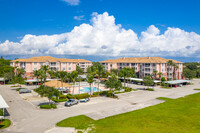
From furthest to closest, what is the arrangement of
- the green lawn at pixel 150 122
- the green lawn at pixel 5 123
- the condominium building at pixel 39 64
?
1. the condominium building at pixel 39 64
2. the green lawn at pixel 5 123
3. the green lawn at pixel 150 122

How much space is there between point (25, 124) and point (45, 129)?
472 cm

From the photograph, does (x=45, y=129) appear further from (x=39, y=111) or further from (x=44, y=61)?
(x=44, y=61)

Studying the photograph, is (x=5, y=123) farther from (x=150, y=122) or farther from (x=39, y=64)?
(x=39, y=64)

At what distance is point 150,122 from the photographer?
27.2 meters

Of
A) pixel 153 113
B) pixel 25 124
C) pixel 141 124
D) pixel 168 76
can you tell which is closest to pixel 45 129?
pixel 25 124

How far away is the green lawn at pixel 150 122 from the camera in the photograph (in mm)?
23953

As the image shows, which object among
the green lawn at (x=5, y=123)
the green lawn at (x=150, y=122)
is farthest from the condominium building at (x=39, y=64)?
the green lawn at (x=150, y=122)

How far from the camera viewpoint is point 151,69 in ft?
283

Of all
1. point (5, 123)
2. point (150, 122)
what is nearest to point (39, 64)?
point (5, 123)

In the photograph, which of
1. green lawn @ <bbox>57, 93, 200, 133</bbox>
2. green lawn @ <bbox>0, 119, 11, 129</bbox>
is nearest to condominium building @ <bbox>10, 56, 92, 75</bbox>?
green lawn @ <bbox>0, 119, 11, 129</bbox>

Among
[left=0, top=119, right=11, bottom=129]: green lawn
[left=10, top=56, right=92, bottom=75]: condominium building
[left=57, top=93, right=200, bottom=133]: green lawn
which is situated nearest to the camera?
[left=57, top=93, right=200, bottom=133]: green lawn

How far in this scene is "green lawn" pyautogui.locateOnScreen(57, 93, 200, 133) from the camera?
78.6 ft

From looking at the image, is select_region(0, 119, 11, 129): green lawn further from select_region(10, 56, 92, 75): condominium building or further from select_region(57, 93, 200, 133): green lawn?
select_region(10, 56, 92, 75): condominium building

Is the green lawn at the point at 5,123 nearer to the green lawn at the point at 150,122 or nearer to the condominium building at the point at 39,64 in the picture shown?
the green lawn at the point at 150,122
